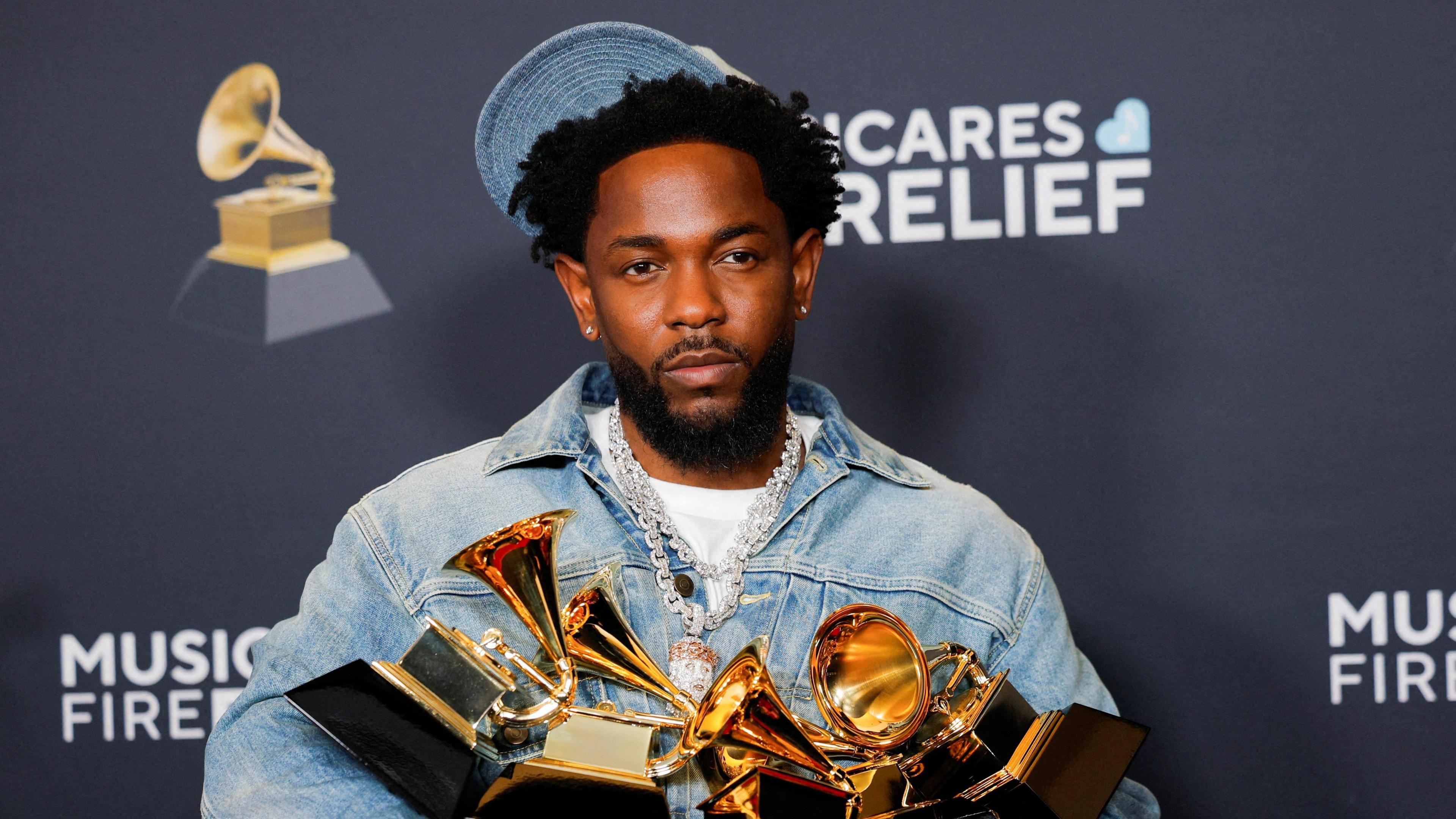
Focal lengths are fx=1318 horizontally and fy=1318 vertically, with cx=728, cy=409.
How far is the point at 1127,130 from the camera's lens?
244 centimetres

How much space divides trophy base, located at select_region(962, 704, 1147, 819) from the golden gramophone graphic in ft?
5.57

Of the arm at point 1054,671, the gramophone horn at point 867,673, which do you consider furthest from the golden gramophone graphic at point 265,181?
the gramophone horn at point 867,673

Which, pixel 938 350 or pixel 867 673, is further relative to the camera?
pixel 938 350

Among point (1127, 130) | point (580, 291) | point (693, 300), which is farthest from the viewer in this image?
point (1127, 130)

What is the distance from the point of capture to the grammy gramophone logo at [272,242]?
248 centimetres

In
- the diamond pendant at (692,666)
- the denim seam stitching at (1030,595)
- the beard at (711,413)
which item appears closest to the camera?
the diamond pendant at (692,666)

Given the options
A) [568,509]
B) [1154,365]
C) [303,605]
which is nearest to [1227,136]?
[1154,365]

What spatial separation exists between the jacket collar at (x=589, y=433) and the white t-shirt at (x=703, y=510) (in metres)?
0.04

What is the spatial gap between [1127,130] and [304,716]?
5.79ft

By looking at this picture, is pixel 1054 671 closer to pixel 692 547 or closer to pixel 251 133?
pixel 692 547

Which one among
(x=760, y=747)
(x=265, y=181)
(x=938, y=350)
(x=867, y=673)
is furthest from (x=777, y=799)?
(x=265, y=181)

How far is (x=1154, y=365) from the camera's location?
2.46 meters

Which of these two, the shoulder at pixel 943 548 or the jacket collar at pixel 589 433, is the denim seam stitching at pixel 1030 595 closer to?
the shoulder at pixel 943 548

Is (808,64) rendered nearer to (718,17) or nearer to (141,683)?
(718,17)
